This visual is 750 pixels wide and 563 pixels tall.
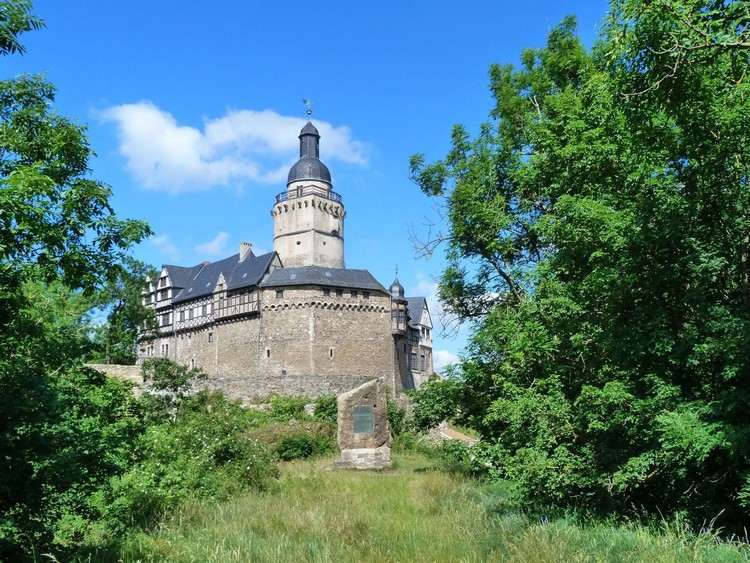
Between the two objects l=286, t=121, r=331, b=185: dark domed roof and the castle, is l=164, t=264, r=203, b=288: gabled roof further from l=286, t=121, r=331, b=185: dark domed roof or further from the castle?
l=286, t=121, r=331, b=185: dark domed roof

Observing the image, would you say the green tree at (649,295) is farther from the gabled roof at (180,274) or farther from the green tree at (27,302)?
the gabled roof at (180,274)

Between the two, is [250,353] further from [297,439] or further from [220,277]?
[297,439]

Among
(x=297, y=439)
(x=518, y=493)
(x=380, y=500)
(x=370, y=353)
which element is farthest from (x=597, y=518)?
(x=370, y=353)

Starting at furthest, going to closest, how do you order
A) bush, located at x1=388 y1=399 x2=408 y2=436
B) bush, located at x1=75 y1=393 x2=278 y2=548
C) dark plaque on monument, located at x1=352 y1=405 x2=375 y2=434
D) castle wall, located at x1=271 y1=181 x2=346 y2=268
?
castle wall, located at x1=271 y1=181 x2=346 y2=268 < bush, located at x1=388 y1=399 x2=408 y2=436 < dark plaque on monument, located at x1=352 y1=405 x2=375 y2=434 < bush, located at x1=75 y1=393 x2=278 y2=548

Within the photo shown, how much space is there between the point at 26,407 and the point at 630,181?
26.5ft

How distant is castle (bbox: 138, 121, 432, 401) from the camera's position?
50438 mm

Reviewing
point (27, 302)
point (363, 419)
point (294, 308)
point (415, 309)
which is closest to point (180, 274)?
point (294, 308)

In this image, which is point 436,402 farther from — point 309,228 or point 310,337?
point 309,228

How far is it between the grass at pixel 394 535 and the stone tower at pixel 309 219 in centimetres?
4581

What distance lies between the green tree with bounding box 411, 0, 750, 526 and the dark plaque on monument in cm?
1004

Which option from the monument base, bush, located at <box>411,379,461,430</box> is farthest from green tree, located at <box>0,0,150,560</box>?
the monument base

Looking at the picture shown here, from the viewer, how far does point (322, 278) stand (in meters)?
51.7

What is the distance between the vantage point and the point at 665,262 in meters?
8.55

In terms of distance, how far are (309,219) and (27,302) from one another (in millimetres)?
49986
